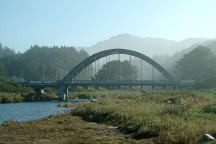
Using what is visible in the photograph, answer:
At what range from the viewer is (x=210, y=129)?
21500 millimetres

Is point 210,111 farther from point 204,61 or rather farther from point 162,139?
point 204,61

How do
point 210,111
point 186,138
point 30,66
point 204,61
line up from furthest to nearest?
point 30,66 < point 204,61 < point 210,111 < point 186,138

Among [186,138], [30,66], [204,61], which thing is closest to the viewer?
[186,138]

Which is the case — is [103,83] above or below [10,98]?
above

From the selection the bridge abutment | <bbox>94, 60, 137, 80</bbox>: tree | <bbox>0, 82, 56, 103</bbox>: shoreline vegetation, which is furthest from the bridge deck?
<bbox>94, 60, 137, 80</bbox>: tree

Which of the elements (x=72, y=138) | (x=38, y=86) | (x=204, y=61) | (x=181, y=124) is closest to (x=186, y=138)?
(x=181, y=124)

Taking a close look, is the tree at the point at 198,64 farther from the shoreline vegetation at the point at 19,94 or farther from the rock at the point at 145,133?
the rock at the point at 145,133

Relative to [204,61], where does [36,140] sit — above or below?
below

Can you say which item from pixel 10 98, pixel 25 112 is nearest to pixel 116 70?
pixel 10 98

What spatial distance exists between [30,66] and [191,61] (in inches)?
3230

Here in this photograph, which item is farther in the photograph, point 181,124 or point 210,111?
point 210,111

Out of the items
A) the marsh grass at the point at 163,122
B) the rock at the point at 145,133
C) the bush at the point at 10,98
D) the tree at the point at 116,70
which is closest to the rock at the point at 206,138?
the marsh grass at the point at 163,122

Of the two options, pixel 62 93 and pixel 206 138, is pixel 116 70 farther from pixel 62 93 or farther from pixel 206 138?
pixel 206 138

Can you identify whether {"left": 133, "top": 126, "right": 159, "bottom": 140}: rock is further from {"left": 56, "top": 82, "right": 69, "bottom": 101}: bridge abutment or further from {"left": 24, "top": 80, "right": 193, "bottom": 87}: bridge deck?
{"left": 24, "top": 80, "right": 193, "bottom": 87}: bridge deck
